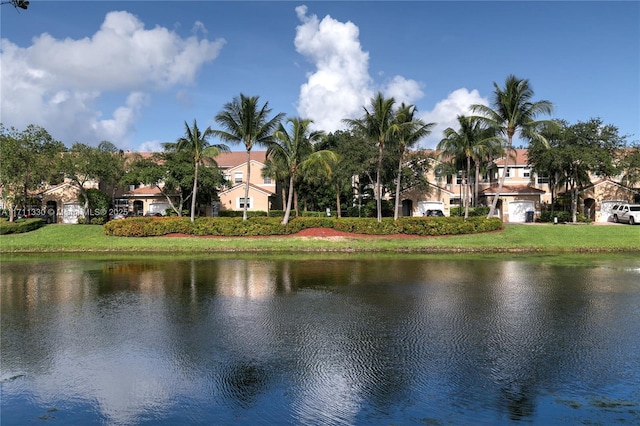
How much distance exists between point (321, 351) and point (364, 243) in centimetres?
2318

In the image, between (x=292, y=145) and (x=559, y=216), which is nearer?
(x=292, y=145)

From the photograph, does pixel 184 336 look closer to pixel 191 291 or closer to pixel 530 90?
pixel 191 291

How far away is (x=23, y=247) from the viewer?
31.5 metres

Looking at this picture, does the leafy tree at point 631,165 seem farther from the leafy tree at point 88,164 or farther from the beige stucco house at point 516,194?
the leafy tree at point 88,164

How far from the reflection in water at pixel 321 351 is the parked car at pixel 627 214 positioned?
92.6ft

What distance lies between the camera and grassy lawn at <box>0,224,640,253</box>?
3034 centimetres

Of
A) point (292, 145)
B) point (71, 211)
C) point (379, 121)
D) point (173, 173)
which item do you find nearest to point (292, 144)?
point (292, 145)

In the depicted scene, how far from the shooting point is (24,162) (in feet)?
134

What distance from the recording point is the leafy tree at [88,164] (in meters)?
42.2

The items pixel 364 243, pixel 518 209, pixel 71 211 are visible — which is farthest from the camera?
pixel 71 211

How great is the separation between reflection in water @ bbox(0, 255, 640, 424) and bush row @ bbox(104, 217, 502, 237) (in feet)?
54.1

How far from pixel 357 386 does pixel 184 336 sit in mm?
4758

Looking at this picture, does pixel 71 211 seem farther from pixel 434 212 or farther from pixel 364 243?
pixel 434 212

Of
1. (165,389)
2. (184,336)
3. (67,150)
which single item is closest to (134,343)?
(184,336)
